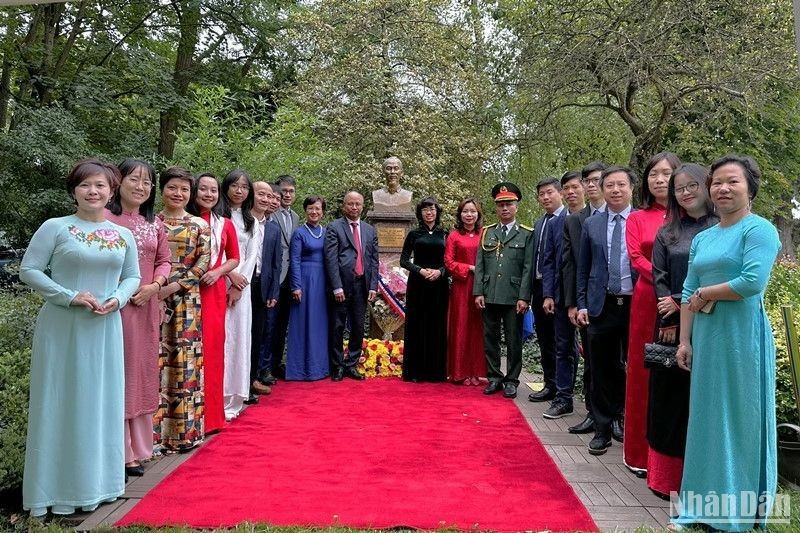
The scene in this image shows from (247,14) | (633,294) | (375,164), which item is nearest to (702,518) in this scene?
(633,294)

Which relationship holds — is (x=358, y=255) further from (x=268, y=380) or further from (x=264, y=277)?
(x=268, y=380)

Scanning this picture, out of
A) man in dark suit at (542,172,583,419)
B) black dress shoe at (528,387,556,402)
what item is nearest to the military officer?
black dress shoe at (528,387,556,402)

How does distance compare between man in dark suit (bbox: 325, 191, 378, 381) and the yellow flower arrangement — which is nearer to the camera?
man in dark suit (bbox: 325, 191, 378, 381)

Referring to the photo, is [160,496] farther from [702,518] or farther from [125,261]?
[702,518]

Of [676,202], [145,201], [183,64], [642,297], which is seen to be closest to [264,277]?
[145,201]

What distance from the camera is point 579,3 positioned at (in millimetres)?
9336

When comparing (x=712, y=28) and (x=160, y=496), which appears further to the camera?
(x=712, y=28)

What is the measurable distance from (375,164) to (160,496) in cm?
832

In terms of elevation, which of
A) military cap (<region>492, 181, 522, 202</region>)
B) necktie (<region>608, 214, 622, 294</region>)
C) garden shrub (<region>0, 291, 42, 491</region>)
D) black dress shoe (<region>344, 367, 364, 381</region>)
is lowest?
black dress shoe (<region>344, 367, 364, 381</region>)

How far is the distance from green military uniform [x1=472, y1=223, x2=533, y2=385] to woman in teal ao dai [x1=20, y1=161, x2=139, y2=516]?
11.5 feet

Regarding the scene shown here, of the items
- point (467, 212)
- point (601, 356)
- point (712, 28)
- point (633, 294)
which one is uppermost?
point (712, 28)

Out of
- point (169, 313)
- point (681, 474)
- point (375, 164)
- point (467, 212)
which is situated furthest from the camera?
point (375, 164)

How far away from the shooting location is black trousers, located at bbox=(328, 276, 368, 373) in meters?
6.71

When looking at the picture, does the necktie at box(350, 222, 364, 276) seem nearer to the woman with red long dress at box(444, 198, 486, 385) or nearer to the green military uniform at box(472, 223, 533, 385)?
the woman with red long dress at box(444, 198, 486, 385)
